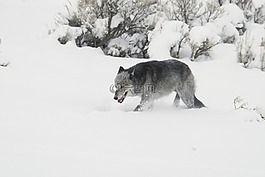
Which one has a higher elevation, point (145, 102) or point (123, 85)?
point (123, 85)

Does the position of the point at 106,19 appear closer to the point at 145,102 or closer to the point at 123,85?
the point at 123,85

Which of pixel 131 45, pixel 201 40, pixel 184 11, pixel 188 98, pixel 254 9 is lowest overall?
pixel 131 45

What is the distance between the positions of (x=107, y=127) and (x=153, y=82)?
5.67 feet

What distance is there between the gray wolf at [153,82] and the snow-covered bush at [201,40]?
3933 mm

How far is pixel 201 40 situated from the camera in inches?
383

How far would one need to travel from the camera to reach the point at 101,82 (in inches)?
281

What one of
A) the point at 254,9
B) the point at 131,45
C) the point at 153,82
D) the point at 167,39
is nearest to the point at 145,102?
the point at 153,82

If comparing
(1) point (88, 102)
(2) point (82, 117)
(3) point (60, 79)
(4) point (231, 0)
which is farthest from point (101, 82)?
(4) point (231, 0)

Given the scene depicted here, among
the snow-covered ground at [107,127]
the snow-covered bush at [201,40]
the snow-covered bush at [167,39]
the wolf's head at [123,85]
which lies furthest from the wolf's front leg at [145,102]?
the snow-covered bush at [201,40]

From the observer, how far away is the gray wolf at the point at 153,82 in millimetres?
5664

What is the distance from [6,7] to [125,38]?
529cm

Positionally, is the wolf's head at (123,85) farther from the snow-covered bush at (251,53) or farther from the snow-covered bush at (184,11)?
the snow-covered bush at (184,11)

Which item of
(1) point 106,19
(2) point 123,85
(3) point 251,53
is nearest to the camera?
(2) point 123,85

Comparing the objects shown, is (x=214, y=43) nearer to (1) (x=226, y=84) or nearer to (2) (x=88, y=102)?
(1) (x=226, y=84)
